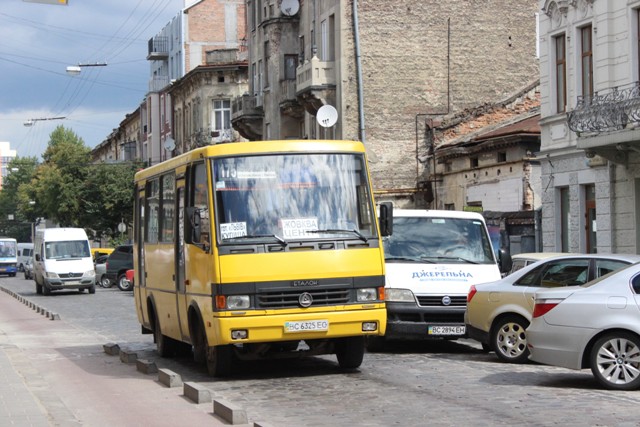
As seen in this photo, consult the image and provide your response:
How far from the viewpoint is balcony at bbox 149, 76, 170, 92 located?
279 feet

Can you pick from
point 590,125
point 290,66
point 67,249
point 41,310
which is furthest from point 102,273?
point 590,125

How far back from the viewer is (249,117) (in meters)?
54.9

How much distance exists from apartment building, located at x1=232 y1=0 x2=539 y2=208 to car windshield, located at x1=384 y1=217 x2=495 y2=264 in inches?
1056

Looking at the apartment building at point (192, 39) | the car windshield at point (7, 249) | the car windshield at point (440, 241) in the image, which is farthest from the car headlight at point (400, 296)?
the car windshield at point (7, 249)

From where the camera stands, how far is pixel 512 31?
47156 mm

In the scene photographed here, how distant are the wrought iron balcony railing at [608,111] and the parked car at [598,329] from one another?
13.5m

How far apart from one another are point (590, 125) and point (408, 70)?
65.7 feet

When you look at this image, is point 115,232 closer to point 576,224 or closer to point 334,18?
point 334,18

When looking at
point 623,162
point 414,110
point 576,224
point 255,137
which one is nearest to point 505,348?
point 623,162

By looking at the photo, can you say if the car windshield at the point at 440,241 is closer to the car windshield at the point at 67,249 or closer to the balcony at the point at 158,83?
the car windshield at the point at 67,249

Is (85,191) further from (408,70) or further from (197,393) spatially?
(197,393)

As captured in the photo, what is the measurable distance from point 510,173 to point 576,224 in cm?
643

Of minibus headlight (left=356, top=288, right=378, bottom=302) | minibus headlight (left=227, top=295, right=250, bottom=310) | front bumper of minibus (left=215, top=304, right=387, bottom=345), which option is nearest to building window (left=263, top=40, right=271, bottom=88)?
minibus headlight (left=356, top=288, right=378, bottom=302)

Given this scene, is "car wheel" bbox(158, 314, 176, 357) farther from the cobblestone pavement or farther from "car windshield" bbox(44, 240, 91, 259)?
"car windshield" bbox(44, 240, 91, 259)
